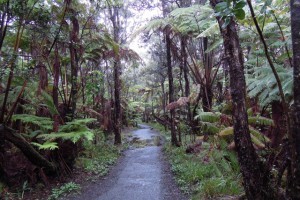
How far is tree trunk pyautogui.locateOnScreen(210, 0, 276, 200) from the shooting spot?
111 inches

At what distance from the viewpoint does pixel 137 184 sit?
5.59m

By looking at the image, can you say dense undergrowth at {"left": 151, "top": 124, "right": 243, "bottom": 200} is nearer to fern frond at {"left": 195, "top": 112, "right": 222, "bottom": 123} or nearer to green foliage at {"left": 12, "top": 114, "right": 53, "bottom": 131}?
fern frond at {"left": 195, "top": 112, "right": 222, "bottom": 123}

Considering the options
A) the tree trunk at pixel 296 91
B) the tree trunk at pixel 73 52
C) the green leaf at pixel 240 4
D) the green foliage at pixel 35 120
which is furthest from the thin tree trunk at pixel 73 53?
the tree trunk at pixel 296 91

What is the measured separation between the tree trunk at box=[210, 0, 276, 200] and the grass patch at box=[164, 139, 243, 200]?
1106 mm

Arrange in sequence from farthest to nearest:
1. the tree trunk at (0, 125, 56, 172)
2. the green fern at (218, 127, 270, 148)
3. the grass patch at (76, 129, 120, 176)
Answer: the grass patch at (76, 129, 120, 176)
the tree trunk at (0, 125, 56, 172)
the green fern at (218, 127, 270, 148)

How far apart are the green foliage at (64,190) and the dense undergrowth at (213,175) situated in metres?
2.12

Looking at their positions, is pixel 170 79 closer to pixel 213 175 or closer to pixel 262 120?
pixel 213 175

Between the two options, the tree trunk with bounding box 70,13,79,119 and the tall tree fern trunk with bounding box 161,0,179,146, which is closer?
the tree trunk with bounding box 70,13,79,119

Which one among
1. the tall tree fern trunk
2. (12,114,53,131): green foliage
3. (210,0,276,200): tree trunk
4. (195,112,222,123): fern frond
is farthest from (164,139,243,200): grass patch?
the tall tree fern trunk

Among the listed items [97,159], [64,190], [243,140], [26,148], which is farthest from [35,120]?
[243,140]

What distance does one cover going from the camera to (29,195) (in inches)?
192

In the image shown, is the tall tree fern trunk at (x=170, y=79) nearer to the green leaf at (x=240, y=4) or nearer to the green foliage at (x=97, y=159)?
the green foliage at (x=97, y=159)

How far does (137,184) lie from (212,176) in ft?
5.26

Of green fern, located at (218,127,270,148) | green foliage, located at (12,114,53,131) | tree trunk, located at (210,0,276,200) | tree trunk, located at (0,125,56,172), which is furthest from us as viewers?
green foliage, located at (12,114,53,131)
